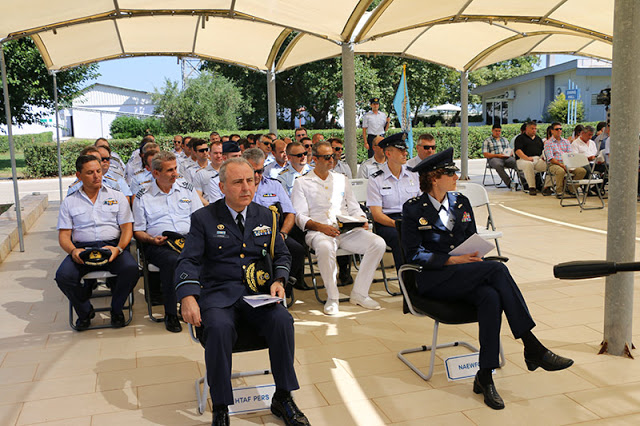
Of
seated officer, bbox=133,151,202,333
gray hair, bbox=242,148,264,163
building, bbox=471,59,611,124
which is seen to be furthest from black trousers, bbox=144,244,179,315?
building, bbox=471,59,611,124

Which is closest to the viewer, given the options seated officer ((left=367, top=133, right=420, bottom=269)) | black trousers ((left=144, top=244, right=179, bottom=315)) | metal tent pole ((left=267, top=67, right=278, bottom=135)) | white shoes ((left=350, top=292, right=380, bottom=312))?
black trousers ((left=144, top=244, right=179, bottom=315))

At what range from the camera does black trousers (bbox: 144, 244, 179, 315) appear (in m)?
5.08

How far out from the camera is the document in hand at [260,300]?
127 inches

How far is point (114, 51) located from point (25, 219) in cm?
334

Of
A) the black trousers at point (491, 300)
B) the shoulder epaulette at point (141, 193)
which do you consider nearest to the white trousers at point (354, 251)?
the shoulder epaulette at point (141, 193)

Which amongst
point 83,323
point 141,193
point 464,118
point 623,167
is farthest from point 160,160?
point 464,118

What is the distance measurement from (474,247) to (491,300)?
37 centimetres

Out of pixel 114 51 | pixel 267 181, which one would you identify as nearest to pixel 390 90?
pixel 114 51

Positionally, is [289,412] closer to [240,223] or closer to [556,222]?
[240,223]

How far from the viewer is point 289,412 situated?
128 inches

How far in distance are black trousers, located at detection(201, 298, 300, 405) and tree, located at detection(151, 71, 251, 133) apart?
26.5 meters

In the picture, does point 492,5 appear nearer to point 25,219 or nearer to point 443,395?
point 443,395

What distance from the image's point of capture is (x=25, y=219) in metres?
10.0

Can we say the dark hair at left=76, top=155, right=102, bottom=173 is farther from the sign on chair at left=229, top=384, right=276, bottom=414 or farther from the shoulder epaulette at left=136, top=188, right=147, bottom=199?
the sign on chair at left=229, top=384, right=276, bottom=414
